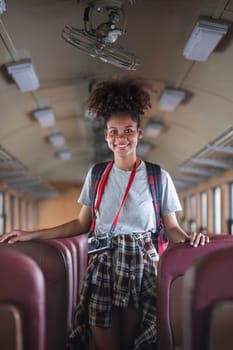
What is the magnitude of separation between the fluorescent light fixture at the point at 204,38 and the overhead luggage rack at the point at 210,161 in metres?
2.07

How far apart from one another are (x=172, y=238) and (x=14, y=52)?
3.53 metres

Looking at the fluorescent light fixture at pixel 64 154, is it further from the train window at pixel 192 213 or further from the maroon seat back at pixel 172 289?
the maroon seat back at pixel 172 289

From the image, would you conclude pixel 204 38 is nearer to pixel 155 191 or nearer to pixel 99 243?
pixel 155 191

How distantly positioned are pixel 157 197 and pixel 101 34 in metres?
2.05

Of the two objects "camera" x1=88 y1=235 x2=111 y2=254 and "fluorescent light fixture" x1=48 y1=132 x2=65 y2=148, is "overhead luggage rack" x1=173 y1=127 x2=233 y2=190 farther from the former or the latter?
"camera" x1=88 y1=235 x2=111 y2=254

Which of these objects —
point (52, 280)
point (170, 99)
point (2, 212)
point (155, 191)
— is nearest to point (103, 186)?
point (155, 191)

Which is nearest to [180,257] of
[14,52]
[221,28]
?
[221,28]

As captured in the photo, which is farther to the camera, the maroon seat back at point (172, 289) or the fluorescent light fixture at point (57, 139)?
the fluorescent light fixture at point (57, 139)

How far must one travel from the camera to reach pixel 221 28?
201 inches

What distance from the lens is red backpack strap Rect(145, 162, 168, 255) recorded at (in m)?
3.28

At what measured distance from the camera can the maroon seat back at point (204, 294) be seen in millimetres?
2334

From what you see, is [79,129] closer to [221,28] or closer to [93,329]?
[221,28]

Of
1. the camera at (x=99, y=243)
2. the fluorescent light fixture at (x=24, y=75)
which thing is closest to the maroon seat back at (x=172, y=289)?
the camera at (x=99, y=243)

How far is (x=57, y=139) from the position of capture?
13.3 meters
